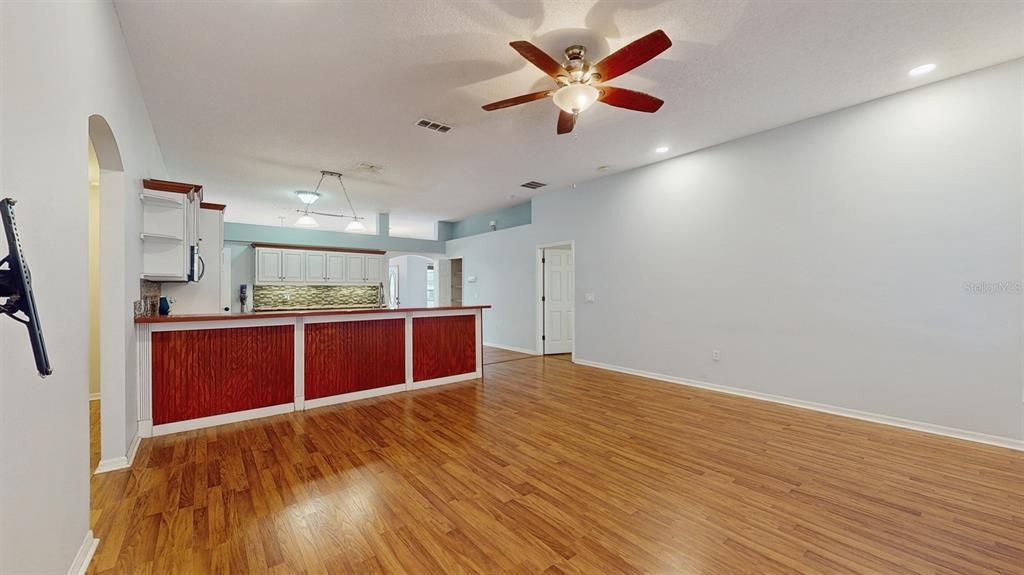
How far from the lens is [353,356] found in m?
4.28

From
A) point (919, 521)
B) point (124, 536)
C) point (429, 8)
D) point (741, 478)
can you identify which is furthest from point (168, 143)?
point (919, 521)

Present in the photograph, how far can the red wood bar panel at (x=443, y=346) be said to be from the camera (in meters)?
4.84

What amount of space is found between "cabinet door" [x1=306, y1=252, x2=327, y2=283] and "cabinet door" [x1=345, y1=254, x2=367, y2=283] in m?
0.44

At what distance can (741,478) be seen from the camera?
248cm

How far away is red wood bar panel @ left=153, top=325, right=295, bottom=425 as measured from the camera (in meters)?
3.24

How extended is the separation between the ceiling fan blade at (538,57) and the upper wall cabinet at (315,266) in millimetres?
6764

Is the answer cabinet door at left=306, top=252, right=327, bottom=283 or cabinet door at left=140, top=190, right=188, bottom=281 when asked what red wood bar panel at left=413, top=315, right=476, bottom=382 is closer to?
cabinet door at left=140, top=190, right=188, bottom=281

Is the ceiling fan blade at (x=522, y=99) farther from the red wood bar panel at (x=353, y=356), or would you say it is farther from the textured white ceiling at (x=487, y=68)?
the red wood bar panel at (x=353, y=356)

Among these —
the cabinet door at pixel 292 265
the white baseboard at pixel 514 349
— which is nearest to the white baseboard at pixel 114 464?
the cabinet door at pixel 292 265

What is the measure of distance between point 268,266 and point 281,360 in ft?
14.3

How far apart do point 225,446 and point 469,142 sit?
147 inches

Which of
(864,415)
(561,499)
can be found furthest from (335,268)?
(864,415)

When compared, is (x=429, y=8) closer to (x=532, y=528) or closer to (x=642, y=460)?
(x=532, y=528)

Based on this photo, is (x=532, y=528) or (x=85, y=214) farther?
(x=532, y=528)
